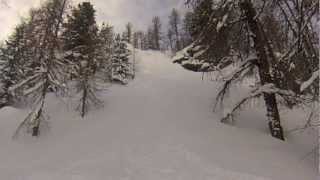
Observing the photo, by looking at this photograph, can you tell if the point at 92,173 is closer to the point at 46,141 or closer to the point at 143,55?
the point at 46,141

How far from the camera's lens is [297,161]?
11719 millimetres

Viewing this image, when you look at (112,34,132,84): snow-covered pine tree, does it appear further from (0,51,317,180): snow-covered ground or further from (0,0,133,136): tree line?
(0,51,317,180): snow-covered ground

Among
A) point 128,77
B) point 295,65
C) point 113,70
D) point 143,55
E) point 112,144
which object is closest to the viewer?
point 295,65

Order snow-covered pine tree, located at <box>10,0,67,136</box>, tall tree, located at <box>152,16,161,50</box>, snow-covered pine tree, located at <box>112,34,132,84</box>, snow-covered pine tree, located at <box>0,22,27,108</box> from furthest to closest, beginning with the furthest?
tall tree, located at <box>152,16,161,50</box> < snow-covered pine tree, located at <box>112,34,132,84</box> < snow-covered pine tree, located at <box>0,22,27,108</box> < snow-covered pine tree, located at <box>10,0,67,136</box>

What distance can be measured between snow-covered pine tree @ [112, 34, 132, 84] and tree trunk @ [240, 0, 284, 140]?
1103 inches

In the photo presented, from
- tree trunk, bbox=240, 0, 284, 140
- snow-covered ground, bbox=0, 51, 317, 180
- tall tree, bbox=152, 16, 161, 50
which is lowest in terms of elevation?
snow-covered ground, bbox=0, 51, 317, 180

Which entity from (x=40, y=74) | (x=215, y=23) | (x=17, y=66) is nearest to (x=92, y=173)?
(x=215, y=23)

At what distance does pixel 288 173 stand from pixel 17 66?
27.4 metres

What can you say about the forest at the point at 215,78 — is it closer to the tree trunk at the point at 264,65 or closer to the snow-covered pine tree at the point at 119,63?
the tree trunk at the point at 264,65

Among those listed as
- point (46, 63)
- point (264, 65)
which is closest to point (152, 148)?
point (264, 65)

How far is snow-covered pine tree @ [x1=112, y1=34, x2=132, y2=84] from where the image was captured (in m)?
42.7

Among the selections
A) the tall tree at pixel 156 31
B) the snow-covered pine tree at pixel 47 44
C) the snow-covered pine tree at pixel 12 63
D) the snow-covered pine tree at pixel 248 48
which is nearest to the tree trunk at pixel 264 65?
the snow-covered pine tree at pixel 248 48

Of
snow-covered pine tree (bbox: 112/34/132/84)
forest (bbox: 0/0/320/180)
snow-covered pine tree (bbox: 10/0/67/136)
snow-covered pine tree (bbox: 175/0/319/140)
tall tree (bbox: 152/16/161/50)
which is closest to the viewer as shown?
forest (bbox: 0/0/320/180)

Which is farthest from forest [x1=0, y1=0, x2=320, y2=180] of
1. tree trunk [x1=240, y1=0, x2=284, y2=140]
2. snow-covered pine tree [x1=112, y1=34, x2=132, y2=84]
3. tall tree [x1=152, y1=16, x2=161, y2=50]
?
tall tree [x1=152, y1=16, x2=161, y2=50]
